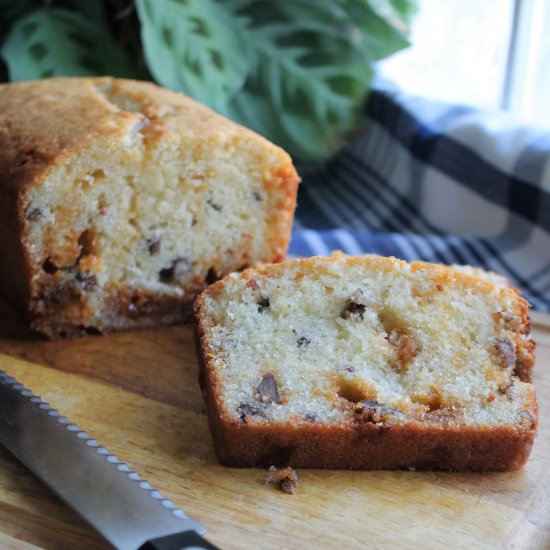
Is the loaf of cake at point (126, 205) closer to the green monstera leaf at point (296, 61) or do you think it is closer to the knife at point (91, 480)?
the knife at point (91, 480)

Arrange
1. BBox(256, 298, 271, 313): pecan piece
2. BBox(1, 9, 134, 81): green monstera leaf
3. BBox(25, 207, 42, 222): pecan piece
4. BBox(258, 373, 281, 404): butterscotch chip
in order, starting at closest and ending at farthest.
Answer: BBox(258, 373, 281, 404): butterscotch chip, BBox(256, 298, 271, 313): pecan piece, BBox(25, 207, 42, 222): pecan piece, BBox(1, 9, 134, 81): green monstera leaf

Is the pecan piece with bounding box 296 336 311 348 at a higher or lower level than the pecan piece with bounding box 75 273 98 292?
higher

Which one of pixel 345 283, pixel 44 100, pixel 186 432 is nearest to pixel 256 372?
pixel 186 432

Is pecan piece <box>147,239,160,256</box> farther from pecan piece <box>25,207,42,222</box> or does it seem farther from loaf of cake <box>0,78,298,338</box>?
pecan piece <box>25,207,42,222</box>

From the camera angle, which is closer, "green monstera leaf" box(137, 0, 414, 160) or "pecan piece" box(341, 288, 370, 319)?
"pecan piece" box(341, 288, 370, 319)

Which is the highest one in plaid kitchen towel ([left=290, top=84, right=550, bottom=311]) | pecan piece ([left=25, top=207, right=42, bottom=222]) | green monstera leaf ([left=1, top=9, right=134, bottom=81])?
green monstera leaf ([left=1, top=9, right=134, bottom=81])

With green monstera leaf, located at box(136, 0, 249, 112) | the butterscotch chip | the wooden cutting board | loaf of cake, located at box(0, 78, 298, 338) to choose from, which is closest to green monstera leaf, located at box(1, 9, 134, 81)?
green monstera leaf, located at box(136, 0, 249, 112)

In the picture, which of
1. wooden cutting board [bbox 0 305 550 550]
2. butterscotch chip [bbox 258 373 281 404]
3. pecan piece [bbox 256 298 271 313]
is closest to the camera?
wooden cutting board [bbox 0 305 550 550]

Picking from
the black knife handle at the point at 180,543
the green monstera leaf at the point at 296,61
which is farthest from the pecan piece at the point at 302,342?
the green monstera leaf at the point at 296,61
